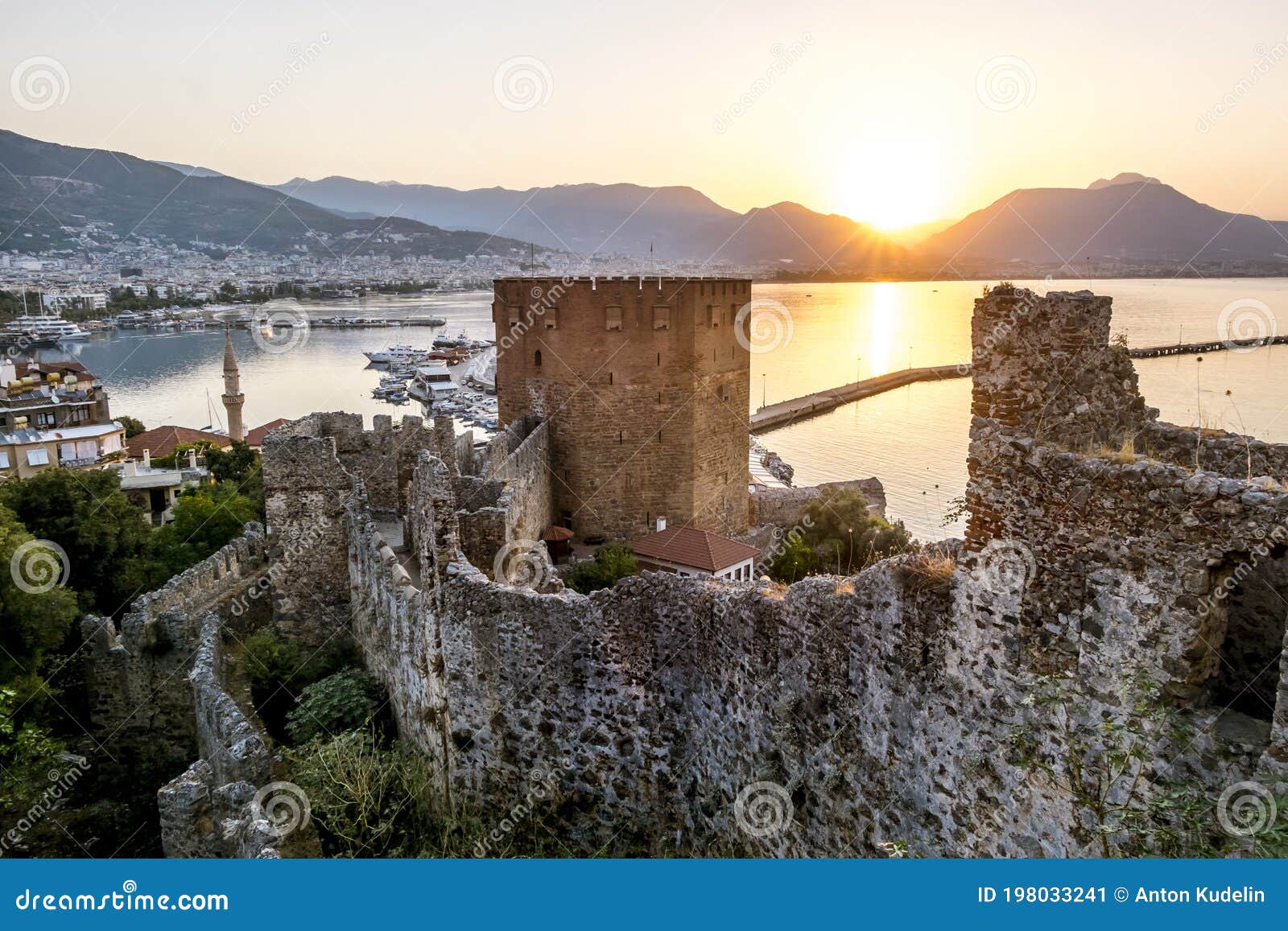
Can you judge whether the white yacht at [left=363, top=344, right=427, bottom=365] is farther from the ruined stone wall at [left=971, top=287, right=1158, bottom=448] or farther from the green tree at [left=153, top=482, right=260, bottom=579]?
the ruined stone wall at [left=971, top=287, right=1158, bottom=448]

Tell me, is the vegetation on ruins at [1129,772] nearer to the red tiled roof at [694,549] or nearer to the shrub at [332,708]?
the shrub at [332,708]

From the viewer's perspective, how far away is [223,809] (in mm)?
9336

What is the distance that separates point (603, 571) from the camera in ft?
61.8

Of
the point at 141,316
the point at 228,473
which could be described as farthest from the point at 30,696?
the point at 141,316

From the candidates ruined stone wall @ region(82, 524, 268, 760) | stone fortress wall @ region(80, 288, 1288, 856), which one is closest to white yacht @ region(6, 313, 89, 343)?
ruined stone wall @ region(82, 524, 268, 760)

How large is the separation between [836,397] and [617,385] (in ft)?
206

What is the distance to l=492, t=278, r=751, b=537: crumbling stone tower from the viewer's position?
2203 centimetres

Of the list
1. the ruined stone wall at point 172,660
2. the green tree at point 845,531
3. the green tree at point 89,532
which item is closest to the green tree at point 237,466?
the green tree at point 89,532

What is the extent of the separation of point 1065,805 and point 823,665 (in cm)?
186

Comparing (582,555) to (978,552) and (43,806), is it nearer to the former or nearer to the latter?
(43,806)

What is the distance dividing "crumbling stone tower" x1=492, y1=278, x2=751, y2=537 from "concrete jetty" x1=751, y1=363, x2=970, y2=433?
47.6m

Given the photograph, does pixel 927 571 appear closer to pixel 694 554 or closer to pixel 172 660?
pixel 172 660

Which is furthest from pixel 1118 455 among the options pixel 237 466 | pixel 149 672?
pixel 237 466

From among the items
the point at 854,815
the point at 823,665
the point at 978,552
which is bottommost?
the point at 854,815
